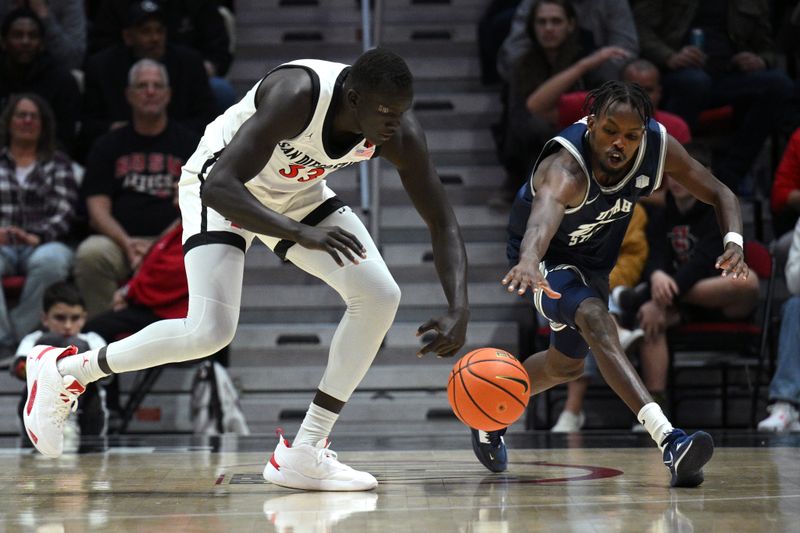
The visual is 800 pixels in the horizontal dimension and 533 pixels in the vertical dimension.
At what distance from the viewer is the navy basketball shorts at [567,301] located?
4.16 metres

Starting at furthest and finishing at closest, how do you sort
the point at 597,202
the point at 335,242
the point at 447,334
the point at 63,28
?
the point at 63,28
the point at 597,202
the point at 447,334
the point at 335,242

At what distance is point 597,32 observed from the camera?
7852mm

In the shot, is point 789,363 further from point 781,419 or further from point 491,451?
point 491,451

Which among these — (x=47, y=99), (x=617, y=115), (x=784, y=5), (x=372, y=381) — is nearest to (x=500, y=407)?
(x=617, y=115)

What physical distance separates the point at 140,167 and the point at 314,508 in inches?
161

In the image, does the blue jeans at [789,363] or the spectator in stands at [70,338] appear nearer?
the spectator in stands at [70,338]

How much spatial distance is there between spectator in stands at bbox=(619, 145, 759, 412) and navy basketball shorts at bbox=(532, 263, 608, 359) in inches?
78.8

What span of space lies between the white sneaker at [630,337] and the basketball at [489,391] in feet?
7.81

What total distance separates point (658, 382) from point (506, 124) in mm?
2166

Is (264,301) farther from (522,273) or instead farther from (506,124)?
(522,273)

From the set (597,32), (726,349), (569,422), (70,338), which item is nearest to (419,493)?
(569,422)

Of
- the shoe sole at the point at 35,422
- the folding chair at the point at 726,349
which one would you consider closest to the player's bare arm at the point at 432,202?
the shoe sole at the point at 35,422

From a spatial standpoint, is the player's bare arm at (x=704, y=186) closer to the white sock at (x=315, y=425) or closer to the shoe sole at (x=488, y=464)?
the shoe sole at (x=488, y=464)

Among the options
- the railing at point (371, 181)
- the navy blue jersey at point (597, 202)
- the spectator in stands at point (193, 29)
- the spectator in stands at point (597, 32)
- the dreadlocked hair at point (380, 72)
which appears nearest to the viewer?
the dreadlocked hair at point (380, 72)
